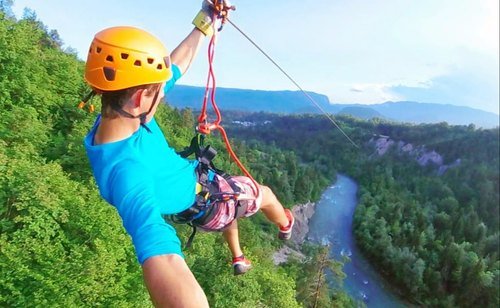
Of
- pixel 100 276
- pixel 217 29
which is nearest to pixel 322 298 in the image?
pixel 100 276

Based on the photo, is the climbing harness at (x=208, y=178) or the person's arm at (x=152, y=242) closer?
the person's arm at (x=152, y=242)

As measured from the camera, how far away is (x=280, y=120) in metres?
108

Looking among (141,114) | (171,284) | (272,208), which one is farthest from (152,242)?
(272,208)

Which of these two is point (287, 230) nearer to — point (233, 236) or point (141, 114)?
point (233, 236)

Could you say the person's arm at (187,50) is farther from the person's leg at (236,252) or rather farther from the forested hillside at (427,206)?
the forested hillside at (427,206)

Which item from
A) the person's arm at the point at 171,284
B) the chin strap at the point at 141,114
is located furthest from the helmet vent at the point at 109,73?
the person's arm at the point at 171,284

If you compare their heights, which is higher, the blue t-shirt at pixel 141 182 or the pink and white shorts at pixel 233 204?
the blue t-shirt at pixel 141 182

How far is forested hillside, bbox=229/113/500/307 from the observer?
3316cm

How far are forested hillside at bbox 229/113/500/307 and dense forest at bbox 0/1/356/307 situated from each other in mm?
19667

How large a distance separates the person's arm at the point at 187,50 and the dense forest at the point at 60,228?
7070 mm

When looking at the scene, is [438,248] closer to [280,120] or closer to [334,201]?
[334,201]

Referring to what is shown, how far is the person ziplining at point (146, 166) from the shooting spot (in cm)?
139

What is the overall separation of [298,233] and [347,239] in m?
6.03

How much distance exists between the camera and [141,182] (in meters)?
1.57
